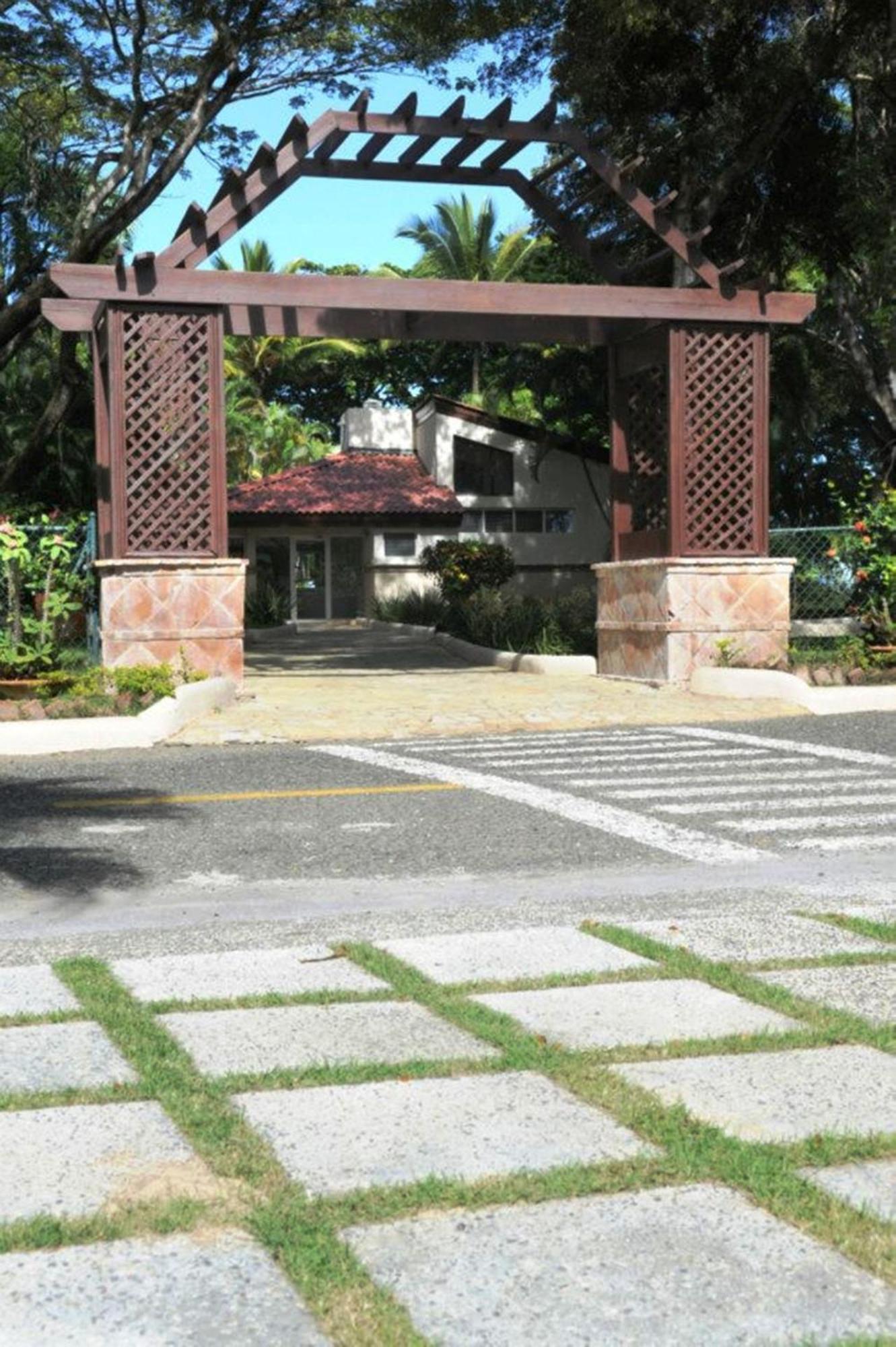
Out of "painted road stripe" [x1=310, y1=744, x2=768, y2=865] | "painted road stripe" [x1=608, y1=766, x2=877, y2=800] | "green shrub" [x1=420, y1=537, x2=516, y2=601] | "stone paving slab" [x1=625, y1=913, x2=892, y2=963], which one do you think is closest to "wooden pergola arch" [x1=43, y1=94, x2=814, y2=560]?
"painted road stripe" [x1=310, y1=744, x2=768, y2=865]

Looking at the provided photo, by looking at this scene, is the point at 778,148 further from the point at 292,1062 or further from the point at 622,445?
the point at 292,1062

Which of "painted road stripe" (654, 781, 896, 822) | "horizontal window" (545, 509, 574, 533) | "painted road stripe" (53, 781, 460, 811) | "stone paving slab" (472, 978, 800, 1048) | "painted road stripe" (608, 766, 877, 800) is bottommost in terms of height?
"painted road stripe" (53, 781, 460, 811)

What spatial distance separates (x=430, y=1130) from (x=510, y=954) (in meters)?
1.67

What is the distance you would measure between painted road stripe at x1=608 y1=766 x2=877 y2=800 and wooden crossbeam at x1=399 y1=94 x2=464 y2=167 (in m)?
8.91

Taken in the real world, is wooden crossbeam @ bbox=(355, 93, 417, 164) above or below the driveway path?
above

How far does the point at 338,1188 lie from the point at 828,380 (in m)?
26.2

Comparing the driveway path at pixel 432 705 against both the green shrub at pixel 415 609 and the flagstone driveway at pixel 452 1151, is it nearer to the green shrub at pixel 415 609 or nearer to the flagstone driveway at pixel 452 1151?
the flagstone driveway at pixel 452 1151

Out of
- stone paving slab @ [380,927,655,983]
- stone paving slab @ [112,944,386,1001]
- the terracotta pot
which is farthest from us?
the terracotta pot

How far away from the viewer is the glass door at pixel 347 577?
1554 inches

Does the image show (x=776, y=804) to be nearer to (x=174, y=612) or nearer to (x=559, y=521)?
(x=174, y=612)

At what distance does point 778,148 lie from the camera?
21703 millimetres

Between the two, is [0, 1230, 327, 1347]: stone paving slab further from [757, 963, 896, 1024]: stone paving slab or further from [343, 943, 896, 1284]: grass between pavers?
[757, 963, 896, 1024]: stone paving slab

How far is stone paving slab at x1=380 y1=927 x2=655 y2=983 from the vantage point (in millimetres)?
4578

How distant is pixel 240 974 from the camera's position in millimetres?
4621
